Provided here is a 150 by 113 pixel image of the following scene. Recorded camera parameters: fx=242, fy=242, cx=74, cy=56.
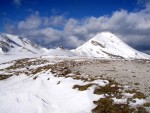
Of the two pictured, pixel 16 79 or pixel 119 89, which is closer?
pixel 119 89

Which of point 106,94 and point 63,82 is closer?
point 106,94

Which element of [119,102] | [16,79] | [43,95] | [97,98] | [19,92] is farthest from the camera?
[16,79]

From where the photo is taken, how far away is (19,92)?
38.6 metres

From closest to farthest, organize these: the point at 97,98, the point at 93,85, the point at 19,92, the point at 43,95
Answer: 1. the point at 97,98
2. the point at 93,85
3. the point at 43,95
4. the point at 19,92

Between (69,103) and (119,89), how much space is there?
6.27 meters

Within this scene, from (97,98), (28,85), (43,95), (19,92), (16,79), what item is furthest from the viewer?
(16,79)

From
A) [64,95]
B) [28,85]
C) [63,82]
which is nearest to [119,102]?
[64,95]

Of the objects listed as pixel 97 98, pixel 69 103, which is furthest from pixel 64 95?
pixel 97 98

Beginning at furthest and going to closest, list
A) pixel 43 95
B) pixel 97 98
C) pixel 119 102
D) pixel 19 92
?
pixel 19 92
pixel 43 95
pixel 97 98
pixel 119 102

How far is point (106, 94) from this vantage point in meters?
28.2

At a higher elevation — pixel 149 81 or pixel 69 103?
pixel 149 81

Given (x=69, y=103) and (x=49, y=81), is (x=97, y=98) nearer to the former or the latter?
(x=69, y=103)

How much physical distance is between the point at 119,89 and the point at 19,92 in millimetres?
17181

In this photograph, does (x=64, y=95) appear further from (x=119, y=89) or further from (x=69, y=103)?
(x=119, y=89)
